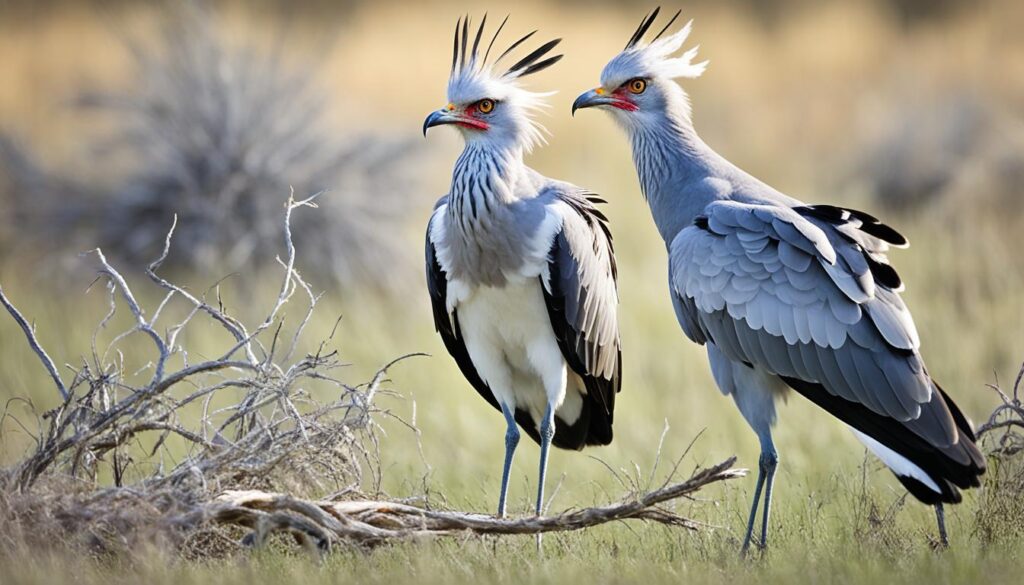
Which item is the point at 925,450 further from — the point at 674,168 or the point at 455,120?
the point at 455,120

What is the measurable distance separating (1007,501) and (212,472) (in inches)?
132

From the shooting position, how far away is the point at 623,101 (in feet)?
21.0

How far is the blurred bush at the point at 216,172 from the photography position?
10930mm

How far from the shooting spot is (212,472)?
17.0 feet

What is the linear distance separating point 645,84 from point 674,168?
53 cm

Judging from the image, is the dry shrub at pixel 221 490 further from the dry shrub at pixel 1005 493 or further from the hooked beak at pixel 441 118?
the dry shrub at pixel 1005 493

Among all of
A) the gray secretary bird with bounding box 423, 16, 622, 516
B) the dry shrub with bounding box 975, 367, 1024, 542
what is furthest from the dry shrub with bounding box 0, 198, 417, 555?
the dry shrub with bounding box 975, 367, 1024, 542

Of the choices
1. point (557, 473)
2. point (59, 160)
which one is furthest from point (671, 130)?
point (59, 160)

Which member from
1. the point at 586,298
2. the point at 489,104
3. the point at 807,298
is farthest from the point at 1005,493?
the point at 489,104

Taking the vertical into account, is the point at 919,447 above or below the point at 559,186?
below

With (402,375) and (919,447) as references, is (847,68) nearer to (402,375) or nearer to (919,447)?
(402,375)

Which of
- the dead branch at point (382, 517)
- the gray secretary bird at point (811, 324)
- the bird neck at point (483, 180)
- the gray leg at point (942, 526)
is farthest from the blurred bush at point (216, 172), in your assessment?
the gray leg at point (942, 526)

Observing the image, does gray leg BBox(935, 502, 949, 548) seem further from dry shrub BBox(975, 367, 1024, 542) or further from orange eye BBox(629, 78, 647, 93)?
orange eye BBox(629, 78, 647, 93)

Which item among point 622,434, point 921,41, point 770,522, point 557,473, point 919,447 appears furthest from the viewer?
point 921,41
